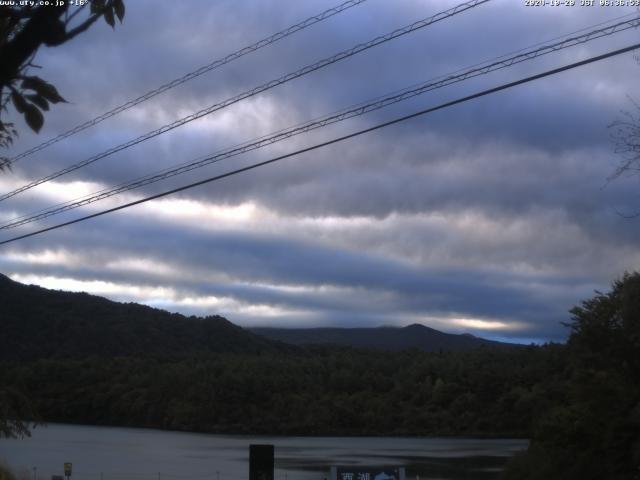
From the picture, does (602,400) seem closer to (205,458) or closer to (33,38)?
(33,38)

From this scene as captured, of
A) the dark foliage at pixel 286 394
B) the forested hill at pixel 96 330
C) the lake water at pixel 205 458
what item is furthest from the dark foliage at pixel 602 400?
the forested hill at pixel 96 330

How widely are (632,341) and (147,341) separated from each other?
9016cm

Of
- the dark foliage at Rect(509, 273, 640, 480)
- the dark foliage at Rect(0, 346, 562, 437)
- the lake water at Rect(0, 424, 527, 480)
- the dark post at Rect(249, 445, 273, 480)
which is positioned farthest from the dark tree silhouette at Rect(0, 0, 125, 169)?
the dark foliage at Rect(0, 346, 562, 437)

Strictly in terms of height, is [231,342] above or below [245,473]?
above

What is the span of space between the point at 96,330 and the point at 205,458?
52.7 metres

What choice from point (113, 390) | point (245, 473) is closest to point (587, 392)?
point (245, 473)

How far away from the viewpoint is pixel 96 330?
307ft

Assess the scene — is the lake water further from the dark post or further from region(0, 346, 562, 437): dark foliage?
the dark post

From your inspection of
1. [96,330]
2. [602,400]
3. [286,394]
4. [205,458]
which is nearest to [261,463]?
[602,400]

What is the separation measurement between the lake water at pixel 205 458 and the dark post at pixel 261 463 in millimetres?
14038

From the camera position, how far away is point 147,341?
344ft

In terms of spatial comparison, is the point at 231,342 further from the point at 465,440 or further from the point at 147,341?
the point at 465,440

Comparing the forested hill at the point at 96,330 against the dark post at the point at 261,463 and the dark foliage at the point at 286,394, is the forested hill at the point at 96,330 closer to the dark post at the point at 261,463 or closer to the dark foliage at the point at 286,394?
the dark foliage at the point at 286,394

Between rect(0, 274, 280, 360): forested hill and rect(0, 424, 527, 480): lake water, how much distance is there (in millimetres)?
13077
